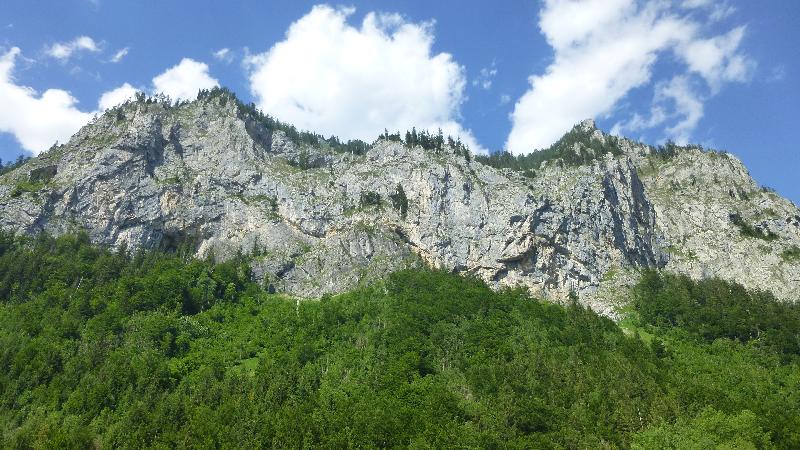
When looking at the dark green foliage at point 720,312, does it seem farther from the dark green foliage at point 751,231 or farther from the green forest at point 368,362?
the dark green foliage at point 751,231

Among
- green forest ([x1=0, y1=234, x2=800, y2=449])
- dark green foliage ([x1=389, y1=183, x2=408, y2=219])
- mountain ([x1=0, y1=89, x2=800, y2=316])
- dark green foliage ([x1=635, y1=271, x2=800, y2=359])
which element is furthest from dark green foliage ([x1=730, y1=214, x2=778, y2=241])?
dark green foliage ([x1=389, y1=183, x2=408, y2=219])

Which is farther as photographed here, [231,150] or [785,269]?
[231,150]

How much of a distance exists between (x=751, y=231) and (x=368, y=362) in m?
141

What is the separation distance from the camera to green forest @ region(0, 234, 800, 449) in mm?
80250

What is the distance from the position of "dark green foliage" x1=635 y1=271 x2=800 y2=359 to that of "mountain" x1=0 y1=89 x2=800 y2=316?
9906 millimetres

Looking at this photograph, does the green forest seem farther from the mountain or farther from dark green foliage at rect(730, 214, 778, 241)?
dark green foliage at rect(730, 214, 778, 241)

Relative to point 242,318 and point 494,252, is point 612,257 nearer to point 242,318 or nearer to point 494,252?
point 494,252

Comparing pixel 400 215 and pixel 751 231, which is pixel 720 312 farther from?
pixel 400 215

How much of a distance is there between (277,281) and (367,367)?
5992cm

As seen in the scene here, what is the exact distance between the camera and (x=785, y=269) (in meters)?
165

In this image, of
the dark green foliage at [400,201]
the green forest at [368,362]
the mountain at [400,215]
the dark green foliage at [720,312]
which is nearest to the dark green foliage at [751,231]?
the mountain at [400,215]

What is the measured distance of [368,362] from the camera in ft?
352

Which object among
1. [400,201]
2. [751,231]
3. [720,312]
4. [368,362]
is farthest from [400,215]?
[751,231]

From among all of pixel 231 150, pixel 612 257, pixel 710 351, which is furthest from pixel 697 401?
pixel 231 150
